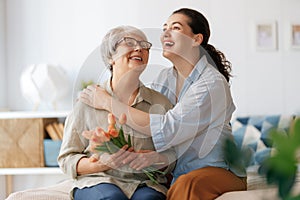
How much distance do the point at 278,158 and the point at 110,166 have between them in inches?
57.9

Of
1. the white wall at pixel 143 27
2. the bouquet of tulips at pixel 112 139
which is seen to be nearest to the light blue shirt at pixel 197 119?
the bouquet of tulips at pixel 112 139

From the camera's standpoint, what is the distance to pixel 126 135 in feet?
5.73

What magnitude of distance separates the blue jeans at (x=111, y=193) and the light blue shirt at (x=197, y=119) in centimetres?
14

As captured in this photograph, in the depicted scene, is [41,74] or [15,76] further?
[15,76]

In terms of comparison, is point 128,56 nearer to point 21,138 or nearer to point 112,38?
point 112,38

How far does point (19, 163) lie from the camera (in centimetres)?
→ 407

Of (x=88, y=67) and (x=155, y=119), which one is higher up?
(x=88, y=67)

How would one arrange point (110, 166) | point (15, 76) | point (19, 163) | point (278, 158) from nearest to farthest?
point (278, 158) → point (110, 166) → point (19, 163) → point (15, 76)

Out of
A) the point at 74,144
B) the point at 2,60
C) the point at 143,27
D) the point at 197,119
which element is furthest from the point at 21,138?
the point at 197,119

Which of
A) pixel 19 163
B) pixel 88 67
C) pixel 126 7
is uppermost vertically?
pixel 126 7

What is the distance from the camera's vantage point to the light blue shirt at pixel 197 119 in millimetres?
1817

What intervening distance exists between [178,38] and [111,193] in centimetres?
59

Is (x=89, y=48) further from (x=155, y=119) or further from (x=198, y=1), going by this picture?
(x=155, y=119)

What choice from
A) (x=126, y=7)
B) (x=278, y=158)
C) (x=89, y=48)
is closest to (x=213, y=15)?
(x=126, y=7)
